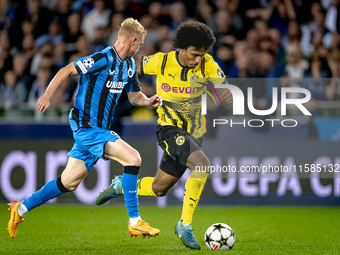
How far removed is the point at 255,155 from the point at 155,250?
388 cm

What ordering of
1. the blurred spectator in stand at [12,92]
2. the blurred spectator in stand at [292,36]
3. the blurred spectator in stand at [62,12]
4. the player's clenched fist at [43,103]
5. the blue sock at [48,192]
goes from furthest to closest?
1. the blurred spectator in stand at [62,12]
2. the blurred spectator in stand at [292,36]
3. the blurred spectator in stand at [12,92]
4. the blue sock at [48,192]
5. the player's clenched fist at [43,103]

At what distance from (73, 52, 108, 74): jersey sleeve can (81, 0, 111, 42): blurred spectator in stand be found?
5105 millimetres

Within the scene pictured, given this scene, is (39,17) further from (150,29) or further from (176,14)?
(176,14)

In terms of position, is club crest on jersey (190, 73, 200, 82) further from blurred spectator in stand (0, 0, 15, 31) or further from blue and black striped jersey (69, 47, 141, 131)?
blurred spectator in stand (0, 0, 15, 31)

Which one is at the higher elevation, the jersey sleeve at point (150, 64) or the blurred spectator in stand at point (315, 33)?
the blurred spectator in stand at point (315, 33)

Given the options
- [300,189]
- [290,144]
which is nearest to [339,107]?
[290,144]

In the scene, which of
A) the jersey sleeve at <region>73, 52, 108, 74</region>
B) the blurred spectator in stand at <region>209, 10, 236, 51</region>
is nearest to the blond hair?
the jersey sleeve at <region>73, 52, 108, 74</region>

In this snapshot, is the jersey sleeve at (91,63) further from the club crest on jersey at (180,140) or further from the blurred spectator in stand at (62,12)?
the blurred spectator in stand at (62,12)

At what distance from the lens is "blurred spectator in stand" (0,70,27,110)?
8.56m

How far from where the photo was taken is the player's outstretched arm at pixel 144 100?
4891 millimetres

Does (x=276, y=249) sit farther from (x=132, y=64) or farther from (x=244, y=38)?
(x=244, y=38)

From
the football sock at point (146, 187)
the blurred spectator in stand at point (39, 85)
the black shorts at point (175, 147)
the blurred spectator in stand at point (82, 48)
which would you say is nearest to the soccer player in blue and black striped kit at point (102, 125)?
the black shorts at point (175, 147)

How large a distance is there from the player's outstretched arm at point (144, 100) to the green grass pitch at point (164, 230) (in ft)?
4.65

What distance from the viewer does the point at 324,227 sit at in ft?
20.6
